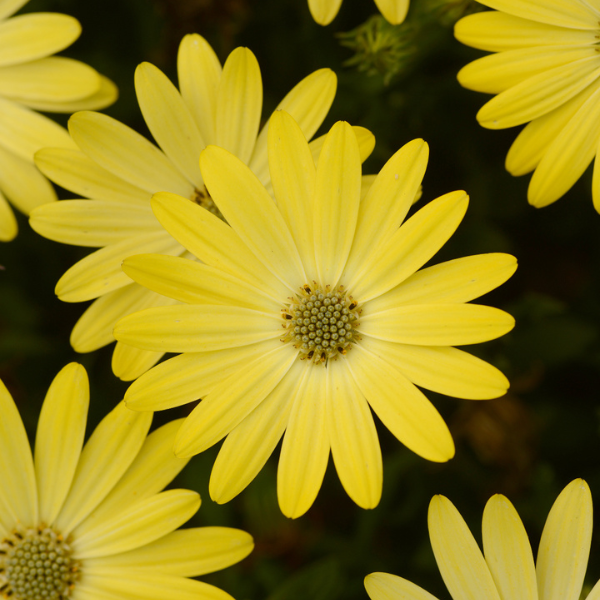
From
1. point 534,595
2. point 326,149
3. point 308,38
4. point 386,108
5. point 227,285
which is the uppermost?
point 308,38

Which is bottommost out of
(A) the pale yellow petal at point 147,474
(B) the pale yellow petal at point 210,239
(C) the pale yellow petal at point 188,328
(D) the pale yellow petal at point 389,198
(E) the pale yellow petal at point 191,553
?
(E) the pale yellow petal at point 191,553

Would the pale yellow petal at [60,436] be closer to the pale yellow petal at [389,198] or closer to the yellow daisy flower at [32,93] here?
the yellow daisy flower at [32,93]

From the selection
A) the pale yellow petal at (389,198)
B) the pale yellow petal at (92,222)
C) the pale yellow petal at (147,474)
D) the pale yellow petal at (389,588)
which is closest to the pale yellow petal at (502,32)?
the pale yellow petal at (389,198)

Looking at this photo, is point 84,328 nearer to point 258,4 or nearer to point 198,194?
point 198,194

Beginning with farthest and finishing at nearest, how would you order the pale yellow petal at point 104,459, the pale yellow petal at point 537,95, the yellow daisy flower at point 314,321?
→ 1. the pale yellow petal at point 104,459
2. the pale yellow petal at point 537,95
3. the yellow daisy flower at point 314,321

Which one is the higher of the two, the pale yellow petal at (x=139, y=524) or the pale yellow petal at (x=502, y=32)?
the pale yellow petal at (x=502, y=32)

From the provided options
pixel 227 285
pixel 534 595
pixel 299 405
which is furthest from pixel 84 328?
pixel 534 595

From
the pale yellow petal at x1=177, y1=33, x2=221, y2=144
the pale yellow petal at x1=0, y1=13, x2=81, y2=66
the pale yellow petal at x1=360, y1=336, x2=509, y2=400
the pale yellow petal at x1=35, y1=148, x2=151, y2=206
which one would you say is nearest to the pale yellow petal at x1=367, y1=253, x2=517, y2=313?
the pale yellow petal at x1=360, y1=336, x2=509, y2=400
